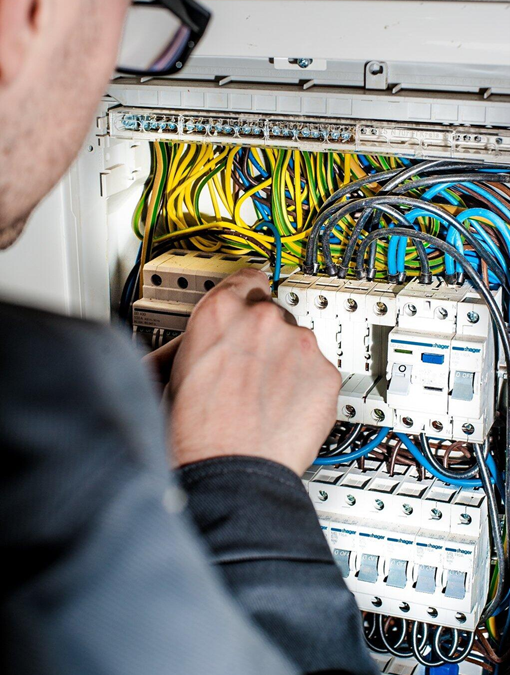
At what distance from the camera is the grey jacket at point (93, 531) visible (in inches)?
13.2

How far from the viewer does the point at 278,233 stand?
1.77m

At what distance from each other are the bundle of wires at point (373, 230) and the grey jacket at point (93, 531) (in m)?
1.24

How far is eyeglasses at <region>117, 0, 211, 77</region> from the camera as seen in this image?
97 centimetres

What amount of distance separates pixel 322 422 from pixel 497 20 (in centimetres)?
58

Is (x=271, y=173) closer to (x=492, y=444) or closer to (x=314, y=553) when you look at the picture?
(x=492, y=444)

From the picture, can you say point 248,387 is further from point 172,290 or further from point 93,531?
point 172,290

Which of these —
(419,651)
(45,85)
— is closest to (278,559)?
(45,85)

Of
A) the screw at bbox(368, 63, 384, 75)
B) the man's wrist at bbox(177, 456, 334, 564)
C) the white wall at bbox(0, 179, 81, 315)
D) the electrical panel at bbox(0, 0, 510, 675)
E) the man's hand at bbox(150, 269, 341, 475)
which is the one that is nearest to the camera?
the man's wrist at bbox(177, 456, 334, 564)

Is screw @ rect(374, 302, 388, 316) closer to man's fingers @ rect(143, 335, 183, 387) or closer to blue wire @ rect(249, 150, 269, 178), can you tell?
blue wire @ rect(249, 150, 269, 178)

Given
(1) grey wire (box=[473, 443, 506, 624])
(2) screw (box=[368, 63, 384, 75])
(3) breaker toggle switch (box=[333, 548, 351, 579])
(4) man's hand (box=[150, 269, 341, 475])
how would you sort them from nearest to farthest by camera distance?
1. (4) man's hand (box=[150, 269, 341, 475])
2. (2) screw (box=[368, 63, 384, 75])
3. (1) grey wire (box=[473, 443, 506, 624])
4. (3) breaker toggle switch (box=[333, 548, 351, 579])

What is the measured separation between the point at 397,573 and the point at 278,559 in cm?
128

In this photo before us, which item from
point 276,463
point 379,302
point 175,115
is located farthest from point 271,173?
point 276,463

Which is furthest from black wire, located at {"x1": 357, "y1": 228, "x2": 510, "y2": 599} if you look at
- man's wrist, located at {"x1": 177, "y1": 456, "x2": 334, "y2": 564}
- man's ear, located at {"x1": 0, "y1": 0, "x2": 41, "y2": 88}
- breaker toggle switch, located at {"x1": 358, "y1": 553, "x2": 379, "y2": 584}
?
man's ear, located at {"x1": 0, "y1": 0, "x2": 41, "y2": 88}

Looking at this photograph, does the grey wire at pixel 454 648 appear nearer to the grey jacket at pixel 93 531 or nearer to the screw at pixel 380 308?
the screw at pixel 380 308
